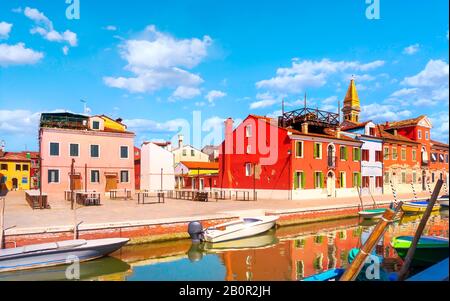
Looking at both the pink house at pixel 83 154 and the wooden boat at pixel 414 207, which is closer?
the wooden boat at pixel 414 207

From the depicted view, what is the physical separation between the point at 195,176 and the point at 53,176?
15.6 meters

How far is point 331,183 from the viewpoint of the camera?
3180 centimetres

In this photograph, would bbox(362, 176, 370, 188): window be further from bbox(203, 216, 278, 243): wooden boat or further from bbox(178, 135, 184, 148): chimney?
bbox(178, 135, 184, 148): chimney

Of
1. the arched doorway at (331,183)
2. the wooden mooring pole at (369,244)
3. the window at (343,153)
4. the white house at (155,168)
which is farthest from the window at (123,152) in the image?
the wooden mooring pole at (369,244)

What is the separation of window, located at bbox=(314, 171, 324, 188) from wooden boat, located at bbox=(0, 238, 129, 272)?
22164mm

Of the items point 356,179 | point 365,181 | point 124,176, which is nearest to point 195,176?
point 124,176

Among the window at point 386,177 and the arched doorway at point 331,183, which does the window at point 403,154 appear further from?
the arched doorway at point 331,183

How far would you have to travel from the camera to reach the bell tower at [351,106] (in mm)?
53588

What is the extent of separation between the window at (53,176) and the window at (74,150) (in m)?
2.05

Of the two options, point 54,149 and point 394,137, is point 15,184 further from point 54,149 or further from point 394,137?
point 394,137

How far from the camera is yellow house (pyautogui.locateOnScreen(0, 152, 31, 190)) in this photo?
42.9 m

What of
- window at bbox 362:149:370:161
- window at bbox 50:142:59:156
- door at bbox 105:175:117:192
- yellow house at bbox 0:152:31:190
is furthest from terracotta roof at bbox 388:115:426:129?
yellow house at bbox 0:152:31:190

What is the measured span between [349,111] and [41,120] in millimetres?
44503
